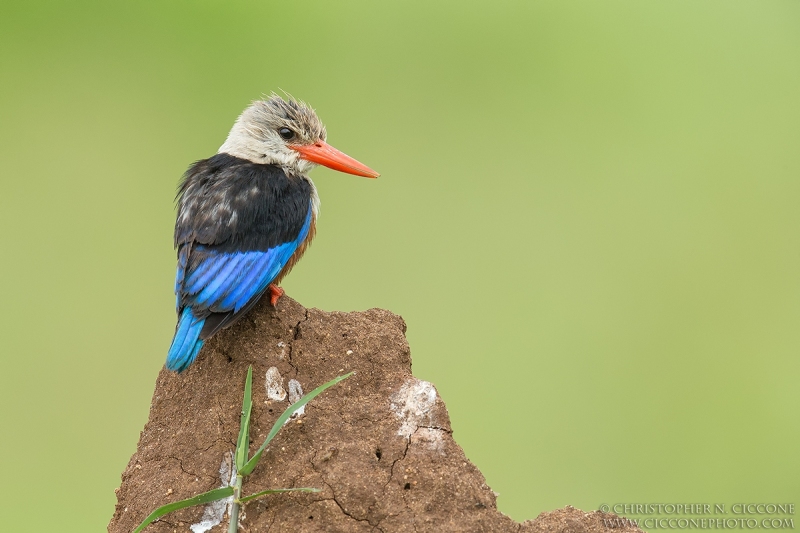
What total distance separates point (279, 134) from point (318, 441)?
186 cm

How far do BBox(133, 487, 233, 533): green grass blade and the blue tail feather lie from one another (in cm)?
60

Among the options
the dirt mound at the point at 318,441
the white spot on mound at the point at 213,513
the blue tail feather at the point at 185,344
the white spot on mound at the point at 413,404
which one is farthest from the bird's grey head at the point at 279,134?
the white spot on mound at the point at 213,513

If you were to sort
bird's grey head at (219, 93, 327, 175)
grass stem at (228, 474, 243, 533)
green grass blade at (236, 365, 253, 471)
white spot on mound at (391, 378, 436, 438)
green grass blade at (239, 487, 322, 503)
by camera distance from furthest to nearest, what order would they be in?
bird's grey head at (219, 93, 327, 175) < white spot on mound at (391, 378, 436, 438) < green grass blade at (236, 365, 253, 471) < grass stem at (228, 474, 243, 533) < green grass blade at (239, 487, 322, 503)

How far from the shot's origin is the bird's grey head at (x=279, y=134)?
449 cm

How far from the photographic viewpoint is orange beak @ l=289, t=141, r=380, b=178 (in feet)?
14.8

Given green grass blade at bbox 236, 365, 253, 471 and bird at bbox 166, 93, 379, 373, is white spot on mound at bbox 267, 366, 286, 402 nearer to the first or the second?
green grass blade at bbox 236, 365, 253, 471

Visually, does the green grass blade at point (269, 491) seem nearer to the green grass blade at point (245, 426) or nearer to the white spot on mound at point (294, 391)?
the green grass blade at point (245, 426)

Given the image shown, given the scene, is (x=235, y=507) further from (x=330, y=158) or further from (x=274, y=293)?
(x=330, y=158)

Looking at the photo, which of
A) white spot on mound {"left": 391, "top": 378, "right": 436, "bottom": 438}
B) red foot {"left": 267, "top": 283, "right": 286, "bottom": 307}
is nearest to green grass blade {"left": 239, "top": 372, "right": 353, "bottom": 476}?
white spot on mound {"left": 391, "top": 378, "right": 436, "bottom": 438}

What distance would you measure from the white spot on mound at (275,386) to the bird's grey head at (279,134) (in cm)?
129

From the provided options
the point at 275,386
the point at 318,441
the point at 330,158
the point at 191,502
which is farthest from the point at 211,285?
the point at 330,158

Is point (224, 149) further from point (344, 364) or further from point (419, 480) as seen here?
point (419, 480)

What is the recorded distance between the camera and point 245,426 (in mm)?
3344

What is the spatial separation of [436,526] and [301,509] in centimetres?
54
